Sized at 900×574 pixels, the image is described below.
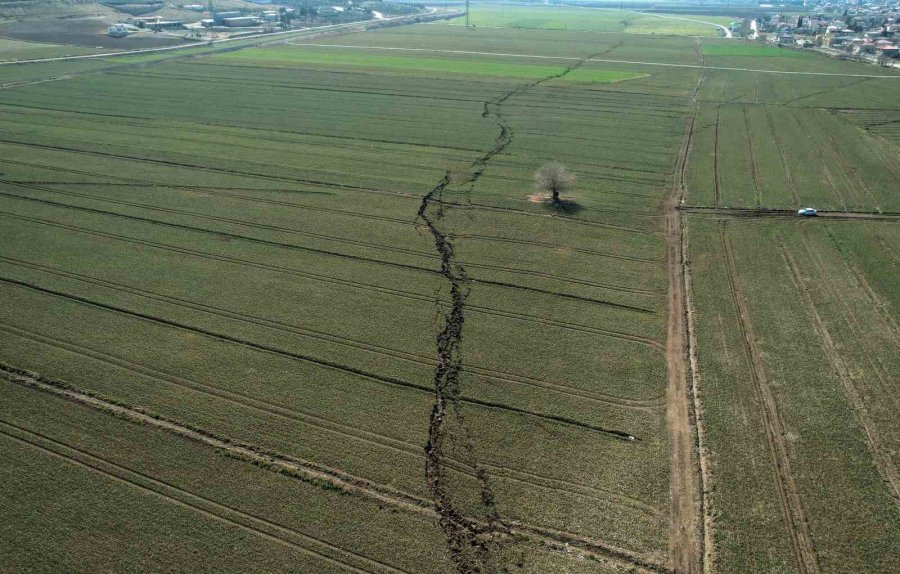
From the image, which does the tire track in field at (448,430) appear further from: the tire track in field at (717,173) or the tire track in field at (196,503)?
the tire track in field at (717,173)

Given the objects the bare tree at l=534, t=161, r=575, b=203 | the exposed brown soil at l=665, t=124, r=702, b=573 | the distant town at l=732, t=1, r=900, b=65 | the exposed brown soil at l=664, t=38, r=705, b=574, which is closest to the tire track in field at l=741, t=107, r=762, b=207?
the exposed brown soil at l=664, t=38, r=705, b=574

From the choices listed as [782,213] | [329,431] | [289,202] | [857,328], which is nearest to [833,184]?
[782,213]

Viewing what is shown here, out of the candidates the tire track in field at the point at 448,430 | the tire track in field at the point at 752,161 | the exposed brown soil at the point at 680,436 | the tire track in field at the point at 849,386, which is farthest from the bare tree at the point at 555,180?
the tire track in field at the point at 849,386

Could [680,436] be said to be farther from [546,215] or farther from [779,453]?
[546,215]

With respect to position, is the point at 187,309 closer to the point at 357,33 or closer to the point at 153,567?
the point at 153,567

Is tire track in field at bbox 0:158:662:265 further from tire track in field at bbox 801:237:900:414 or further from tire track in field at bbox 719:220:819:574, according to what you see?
tire track in field at bbox 801:237:900:414
